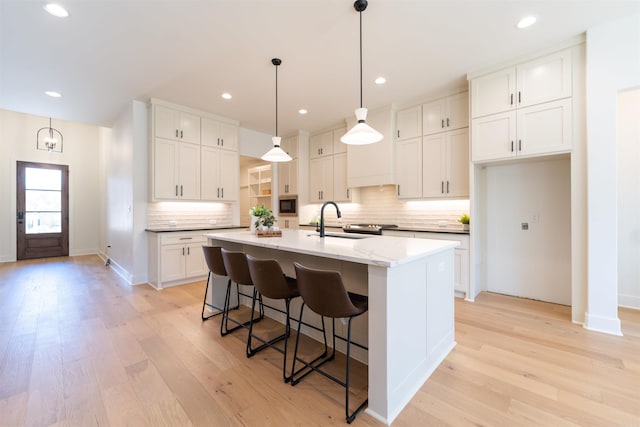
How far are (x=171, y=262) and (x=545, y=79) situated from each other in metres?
5.44

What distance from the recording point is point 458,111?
3922 millimetres

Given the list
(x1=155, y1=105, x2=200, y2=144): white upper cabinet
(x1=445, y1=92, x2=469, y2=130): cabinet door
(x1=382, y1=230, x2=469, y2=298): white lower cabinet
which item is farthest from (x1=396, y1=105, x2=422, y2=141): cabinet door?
(x1=155, y1=105, x2=200, y2=144): white upper cabinet

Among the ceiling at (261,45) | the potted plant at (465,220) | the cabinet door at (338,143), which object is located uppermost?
the ceiling at (261,45)

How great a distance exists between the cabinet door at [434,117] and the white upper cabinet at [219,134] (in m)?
3.50

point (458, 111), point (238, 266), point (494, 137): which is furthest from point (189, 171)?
point (494, 137)

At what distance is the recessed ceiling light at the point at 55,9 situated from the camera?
2.29m

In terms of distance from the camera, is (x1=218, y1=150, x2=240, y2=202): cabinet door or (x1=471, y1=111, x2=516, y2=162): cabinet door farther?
(x1=218, y1=150, x2=240, y2=202): cabinet door

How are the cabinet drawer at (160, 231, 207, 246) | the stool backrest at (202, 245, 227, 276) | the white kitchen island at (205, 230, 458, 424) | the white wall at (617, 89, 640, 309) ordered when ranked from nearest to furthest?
the white kitchen island at (205, 230, 458, 424)
the stool backrest at (202, 245, 227, 276)
the white wall at (617, 89, 640, 309)
the cabinet drawer at (160, 231, 207, 246)

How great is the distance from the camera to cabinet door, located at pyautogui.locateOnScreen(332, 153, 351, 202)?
531 cm

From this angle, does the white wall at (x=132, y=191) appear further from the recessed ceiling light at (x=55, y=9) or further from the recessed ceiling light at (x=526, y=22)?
the recessed ceiling light at (x=526, y=22)

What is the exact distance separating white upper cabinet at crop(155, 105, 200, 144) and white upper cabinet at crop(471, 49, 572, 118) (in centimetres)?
437

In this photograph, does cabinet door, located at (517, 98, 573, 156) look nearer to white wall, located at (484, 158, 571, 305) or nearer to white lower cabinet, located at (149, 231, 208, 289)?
white wall, located at (484, 158, 571, 305)

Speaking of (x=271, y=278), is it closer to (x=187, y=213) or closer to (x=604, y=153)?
(x=604, y=153)

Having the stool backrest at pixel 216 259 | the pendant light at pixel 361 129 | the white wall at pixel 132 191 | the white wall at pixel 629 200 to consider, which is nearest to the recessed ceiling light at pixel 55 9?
the white wall at pixel 132 191
